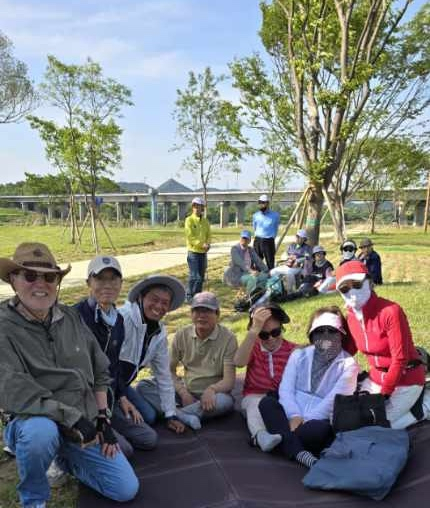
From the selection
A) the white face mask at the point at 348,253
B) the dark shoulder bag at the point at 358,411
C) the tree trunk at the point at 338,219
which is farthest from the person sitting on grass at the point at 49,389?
the tree trunk at the point at 338,219

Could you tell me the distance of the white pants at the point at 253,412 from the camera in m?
3.30

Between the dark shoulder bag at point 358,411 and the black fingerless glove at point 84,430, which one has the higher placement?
the black fingerless glove at point 84,430

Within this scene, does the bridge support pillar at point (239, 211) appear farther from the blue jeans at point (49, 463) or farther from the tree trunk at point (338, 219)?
the blue jeans at point (49, 463)

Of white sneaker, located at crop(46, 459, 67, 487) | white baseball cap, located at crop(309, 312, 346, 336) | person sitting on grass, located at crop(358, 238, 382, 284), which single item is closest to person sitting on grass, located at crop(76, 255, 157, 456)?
white sneaker, located at crop(46, 459, 67, 487)

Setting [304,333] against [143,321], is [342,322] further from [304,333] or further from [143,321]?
[304,333]

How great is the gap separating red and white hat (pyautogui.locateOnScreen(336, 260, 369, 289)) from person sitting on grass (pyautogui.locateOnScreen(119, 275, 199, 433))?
111cm

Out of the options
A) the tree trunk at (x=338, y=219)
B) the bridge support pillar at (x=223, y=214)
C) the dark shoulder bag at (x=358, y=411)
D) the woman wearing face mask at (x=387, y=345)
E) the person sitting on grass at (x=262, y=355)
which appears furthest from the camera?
the bridge support pillar at (x=223, y=214)

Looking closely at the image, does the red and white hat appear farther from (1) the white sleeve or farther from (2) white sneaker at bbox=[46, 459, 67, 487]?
(2) white sneaker at bbox=[46, 459, 67, 487]

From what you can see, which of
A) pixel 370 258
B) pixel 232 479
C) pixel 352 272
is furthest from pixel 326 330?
pixel 370 258

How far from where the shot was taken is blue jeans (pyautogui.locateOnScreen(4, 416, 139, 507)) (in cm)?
238

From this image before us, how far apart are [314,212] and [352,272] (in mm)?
7781

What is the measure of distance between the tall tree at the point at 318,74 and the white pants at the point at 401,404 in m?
7.03

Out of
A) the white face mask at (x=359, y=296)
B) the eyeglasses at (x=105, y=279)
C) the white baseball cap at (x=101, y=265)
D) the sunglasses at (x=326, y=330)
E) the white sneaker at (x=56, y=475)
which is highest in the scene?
the white baseball cap at (x=101, y=265)

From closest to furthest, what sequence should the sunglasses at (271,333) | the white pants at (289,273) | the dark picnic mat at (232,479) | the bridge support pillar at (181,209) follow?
the dark picnic mat at (232,479)
the sunglasses at (271,333)
the white pants at (289,273)
the bridge support pillar at (181,209)
